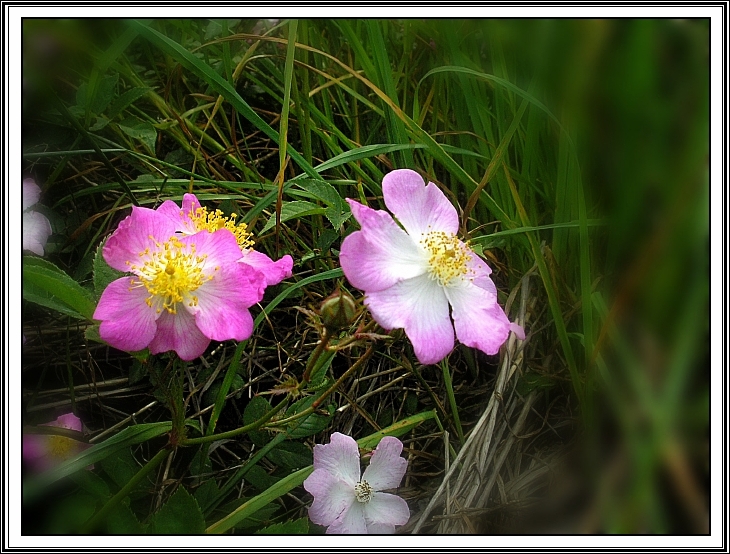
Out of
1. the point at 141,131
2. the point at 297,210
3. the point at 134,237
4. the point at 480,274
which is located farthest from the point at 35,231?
the point at 480,274

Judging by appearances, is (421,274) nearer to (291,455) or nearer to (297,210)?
(297,210)

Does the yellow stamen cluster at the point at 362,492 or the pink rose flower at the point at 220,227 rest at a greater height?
the pink rose flower at the point at 220,227

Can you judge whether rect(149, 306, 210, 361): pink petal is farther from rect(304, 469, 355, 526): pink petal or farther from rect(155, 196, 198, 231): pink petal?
rect(304, 469, 355, 526): pink petal

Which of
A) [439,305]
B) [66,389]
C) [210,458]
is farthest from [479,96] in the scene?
[66,389]

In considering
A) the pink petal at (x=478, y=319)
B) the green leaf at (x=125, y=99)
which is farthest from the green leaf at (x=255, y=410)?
the green leaf at (x=125, y=99)

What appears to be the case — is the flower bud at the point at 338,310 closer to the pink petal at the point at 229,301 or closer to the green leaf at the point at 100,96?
the pink petal at the point at 229,301

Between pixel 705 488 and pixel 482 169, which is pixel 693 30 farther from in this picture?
pixel 482 169

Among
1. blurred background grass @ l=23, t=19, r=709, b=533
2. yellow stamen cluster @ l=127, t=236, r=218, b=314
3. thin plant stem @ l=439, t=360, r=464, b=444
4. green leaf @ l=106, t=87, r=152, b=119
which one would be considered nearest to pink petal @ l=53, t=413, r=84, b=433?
blurred background grass @ l=23, t=19, r=709, b=533
